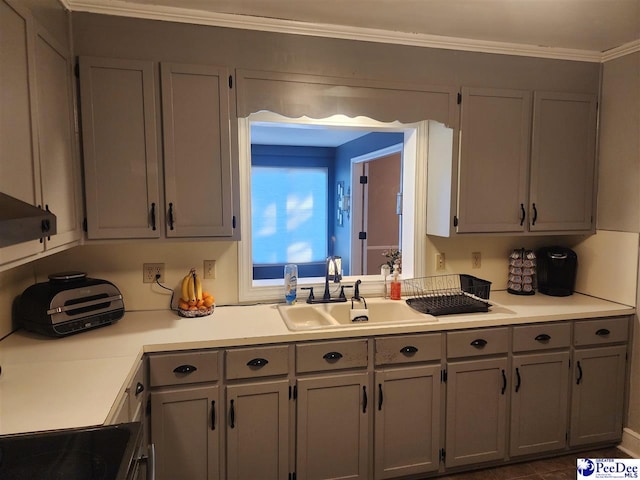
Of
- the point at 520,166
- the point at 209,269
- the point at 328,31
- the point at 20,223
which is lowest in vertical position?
the point at 209,269

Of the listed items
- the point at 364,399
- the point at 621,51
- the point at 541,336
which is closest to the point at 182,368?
the point at 364,399

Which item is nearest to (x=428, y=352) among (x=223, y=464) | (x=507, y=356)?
(x=507, y=356)

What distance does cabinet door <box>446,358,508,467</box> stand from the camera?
232cm

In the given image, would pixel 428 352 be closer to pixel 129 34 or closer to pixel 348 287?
pixel 348 287

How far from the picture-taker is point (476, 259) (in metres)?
2.98

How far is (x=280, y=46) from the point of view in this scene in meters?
2.27

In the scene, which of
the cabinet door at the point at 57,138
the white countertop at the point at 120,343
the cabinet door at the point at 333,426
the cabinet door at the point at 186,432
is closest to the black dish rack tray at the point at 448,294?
the white countertop at the point at 120,343

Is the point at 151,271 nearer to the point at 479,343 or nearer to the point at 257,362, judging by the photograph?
the point at 257,362

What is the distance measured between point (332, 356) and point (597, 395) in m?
1.69

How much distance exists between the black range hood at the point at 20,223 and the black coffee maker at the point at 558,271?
284 cm

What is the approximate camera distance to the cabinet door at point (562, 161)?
266 centimetres

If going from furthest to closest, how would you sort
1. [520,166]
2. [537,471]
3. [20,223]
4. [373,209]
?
[373,209], [520,166], [537,471], [20,223]

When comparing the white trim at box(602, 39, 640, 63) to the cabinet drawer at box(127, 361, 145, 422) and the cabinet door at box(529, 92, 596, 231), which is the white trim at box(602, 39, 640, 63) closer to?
the cabinet door at box(529, 92, 596, 231)

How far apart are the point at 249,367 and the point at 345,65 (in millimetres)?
1664
